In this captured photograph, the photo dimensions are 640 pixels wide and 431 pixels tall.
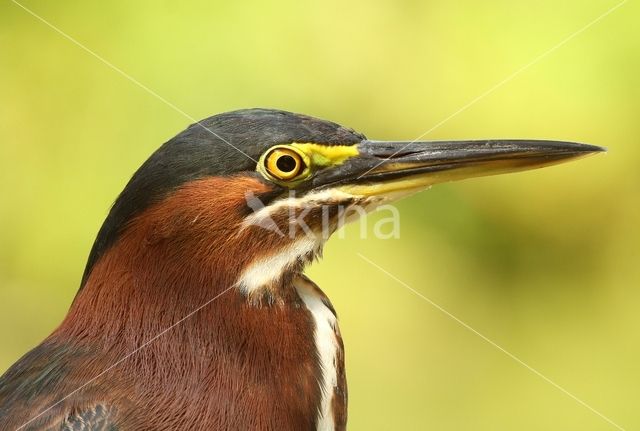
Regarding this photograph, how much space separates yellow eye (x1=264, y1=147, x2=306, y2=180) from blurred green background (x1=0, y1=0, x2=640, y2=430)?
218cm

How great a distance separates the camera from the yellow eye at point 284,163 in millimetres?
2262

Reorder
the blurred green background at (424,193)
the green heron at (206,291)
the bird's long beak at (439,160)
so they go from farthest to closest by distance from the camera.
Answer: the blurred green background at (424,193) → the bird's long beak at (439,160) → the green heron at (206,291)

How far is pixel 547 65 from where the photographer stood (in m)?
4.64

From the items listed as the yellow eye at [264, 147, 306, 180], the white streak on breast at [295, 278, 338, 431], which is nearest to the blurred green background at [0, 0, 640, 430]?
the white streak on breast at [295, 278, 338, 431]

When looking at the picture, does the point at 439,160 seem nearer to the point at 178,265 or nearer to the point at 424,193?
the point at 178,265

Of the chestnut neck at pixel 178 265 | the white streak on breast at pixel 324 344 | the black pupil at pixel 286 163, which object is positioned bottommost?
the white streak on breast at pixel 324 344

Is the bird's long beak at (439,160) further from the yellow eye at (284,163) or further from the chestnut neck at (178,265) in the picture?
the chestnut neck at (178,265)

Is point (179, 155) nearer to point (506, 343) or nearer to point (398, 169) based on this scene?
point (398, 169)

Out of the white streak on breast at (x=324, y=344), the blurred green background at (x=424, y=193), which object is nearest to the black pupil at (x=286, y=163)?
the white streak on breast at (x=324, y=344)

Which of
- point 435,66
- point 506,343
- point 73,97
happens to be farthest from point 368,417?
point 73,97

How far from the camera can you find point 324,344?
246 cm

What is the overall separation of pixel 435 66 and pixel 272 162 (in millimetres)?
2705

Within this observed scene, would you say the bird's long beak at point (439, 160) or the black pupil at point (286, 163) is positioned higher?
the black pupil at point (286, 163)

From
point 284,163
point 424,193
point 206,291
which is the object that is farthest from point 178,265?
point 424,193
